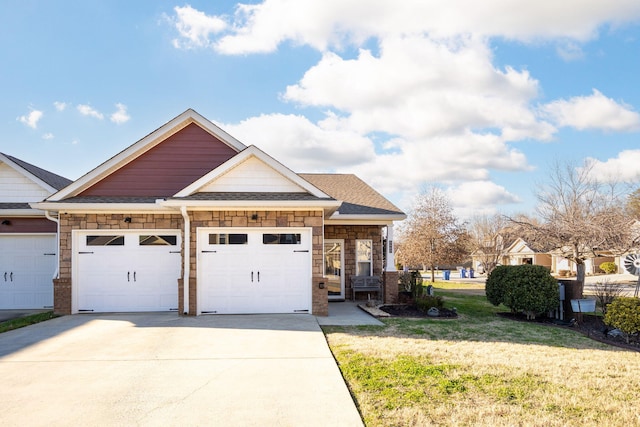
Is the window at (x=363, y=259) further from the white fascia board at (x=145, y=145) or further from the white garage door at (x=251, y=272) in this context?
the white fascia board at (x=145, y=145)

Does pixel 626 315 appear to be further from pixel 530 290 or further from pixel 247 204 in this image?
pixel 247 204

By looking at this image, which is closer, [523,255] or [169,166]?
[169,166]

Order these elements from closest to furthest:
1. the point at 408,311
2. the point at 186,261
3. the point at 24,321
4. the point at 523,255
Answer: the point at 24,321, the point at 186,261, the point at 408,311, the point at 523,255

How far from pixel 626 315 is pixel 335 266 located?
9023 mm

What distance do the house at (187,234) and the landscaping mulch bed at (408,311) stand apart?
2358 mm

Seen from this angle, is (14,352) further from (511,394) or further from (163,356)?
(511,394)

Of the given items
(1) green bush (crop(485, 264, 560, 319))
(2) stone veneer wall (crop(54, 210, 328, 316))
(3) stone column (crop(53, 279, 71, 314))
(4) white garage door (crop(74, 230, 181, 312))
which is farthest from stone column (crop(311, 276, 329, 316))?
(3) stone column (crop(53, 279, 71, 314))

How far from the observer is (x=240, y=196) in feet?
37.0

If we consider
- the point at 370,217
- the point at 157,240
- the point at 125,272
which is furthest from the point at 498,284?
the point at 125,272

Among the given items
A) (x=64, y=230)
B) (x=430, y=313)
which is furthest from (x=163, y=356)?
(x=430, y=313)

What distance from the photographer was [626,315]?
9.09m

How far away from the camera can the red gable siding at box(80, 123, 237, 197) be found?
41.8ft

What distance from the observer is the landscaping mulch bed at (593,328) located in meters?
9.12

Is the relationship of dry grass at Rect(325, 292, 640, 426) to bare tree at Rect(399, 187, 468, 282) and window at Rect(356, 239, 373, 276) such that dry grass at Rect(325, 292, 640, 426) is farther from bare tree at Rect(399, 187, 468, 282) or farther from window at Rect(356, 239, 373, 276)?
bare tree at Rect(399, 187, 468, 282)
